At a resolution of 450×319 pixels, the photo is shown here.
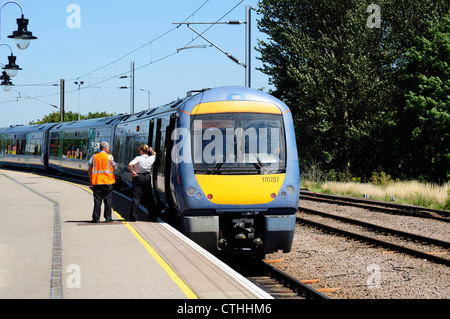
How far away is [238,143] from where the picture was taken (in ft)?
36.6

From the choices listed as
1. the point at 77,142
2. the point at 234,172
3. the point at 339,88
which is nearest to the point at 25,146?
the point at 77,142

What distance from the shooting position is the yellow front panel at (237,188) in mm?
10859

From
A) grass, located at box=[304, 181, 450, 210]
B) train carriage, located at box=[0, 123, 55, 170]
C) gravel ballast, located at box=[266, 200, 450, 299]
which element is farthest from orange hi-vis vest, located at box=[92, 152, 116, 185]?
train carriage, located at box=[0, 123, 55, 170]

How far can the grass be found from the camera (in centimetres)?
2325

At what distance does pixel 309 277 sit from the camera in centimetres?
1048

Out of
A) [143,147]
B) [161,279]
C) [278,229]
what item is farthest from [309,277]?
[143,147]

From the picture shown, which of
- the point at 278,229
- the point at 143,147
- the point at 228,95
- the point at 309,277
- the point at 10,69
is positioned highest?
the point at 10,69

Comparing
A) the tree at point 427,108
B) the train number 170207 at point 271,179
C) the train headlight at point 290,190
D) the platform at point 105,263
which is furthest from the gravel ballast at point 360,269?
the tree at point 427,108

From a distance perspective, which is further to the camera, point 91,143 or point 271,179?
point 91,143

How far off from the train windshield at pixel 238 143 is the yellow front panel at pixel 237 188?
11 cm

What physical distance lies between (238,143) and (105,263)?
3.50m

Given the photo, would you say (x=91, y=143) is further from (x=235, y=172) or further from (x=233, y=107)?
(x=235, y=172)
